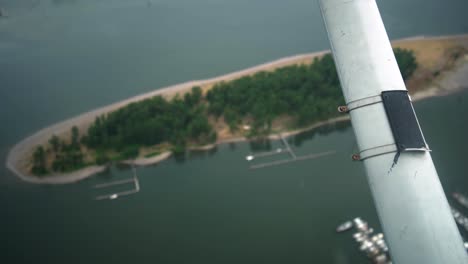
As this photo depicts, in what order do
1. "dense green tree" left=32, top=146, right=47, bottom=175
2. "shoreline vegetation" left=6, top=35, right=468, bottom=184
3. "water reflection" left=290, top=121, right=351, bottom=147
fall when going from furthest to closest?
"water reflection" left=290, top=121, right=351, bottom=147
"shoreline vegetation" left=6, top=35, right=468, bottom=184
"dense green tree" left=32, top=146, right=47, bottom=175

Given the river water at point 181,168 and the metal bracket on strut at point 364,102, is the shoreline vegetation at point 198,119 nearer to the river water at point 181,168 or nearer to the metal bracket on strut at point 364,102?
the river water at point 181,168

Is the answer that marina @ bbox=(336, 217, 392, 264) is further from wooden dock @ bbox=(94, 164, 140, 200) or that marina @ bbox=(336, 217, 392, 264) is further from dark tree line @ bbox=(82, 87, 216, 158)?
wooden dock @ bbox=(94, 164, 140, 200)

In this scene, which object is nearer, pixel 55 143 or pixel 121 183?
pixel 121 183

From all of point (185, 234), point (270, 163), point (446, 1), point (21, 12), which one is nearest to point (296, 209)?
point (270, 163)

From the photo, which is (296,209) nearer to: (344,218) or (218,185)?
(344,218)

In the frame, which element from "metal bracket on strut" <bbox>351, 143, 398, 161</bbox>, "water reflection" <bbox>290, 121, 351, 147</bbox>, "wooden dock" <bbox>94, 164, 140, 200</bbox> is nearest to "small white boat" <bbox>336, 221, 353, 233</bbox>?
"water reflection" <bbox>290, 121, 351, 147</bbox>

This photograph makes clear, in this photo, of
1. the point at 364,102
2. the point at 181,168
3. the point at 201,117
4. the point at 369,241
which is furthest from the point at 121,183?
the point at 364,102

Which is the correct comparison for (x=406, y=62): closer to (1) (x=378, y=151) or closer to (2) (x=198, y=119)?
(2) (x=198, y=119)
